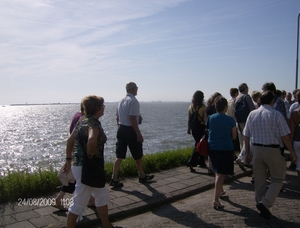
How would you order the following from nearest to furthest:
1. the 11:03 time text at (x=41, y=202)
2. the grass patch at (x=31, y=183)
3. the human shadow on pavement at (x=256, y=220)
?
the human shadow on pavement at (x=256, y=220)
the 11:03 time text at (x=41, y=202)
the grass patch at (x=31, y=183)

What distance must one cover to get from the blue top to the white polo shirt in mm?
1469

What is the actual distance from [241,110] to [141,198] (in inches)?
131

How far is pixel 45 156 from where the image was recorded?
2162cm

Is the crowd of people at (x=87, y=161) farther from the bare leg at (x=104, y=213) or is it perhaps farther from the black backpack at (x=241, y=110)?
the black backpack at (x=241, y=110)

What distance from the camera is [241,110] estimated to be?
297 inches

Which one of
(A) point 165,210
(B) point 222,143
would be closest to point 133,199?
(A) point 165,210

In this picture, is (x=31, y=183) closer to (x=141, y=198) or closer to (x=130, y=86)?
(x=141, y=198)

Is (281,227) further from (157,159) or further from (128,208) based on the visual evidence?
(157,159)

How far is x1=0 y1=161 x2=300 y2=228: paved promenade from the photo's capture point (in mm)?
4594

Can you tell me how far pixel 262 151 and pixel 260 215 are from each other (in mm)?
938

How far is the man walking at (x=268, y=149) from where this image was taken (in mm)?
4812

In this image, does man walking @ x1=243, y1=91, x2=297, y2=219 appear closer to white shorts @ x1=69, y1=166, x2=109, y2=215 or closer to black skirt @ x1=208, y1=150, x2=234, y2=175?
black skirt @ x1=208, y1=150, x2=234, y2=175

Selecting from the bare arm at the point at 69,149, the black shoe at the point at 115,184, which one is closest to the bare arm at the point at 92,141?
the bare arm at the point at 69,149

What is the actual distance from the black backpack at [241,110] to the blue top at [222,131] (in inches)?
92.3
